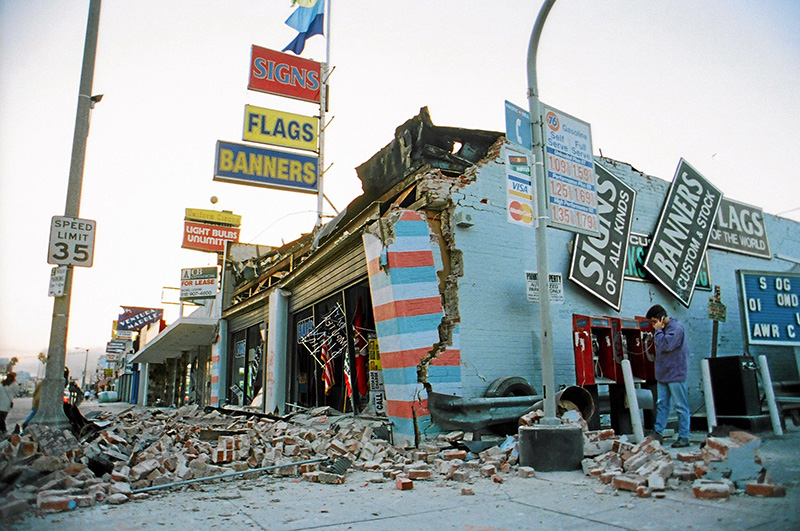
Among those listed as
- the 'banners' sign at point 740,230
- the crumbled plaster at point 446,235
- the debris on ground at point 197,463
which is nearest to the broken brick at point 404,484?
the debris on ground at point 197,463

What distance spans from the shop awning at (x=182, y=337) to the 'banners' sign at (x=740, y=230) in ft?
57.1

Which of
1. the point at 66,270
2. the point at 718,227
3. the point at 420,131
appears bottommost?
the point at 66,270

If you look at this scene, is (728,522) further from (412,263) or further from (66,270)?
(66,270)

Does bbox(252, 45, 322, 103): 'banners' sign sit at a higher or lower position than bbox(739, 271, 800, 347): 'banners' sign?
higher

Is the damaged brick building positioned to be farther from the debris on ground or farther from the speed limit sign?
the speed limit sign

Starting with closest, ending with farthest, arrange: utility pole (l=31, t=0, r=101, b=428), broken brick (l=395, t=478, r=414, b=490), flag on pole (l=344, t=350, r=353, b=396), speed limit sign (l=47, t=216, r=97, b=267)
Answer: broken brick (l=395, t=478, r=414, b=490) < utility pole (l=31, t=0, r=101, b=428) < speed limit sign (l=47, t=216, r=97, b=267) < flag on pole (l=344, t=350, r=353, b=396)

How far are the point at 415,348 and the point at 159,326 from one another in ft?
82.3

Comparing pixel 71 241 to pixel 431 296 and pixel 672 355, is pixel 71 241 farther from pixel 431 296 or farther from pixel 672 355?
pixel 672 355

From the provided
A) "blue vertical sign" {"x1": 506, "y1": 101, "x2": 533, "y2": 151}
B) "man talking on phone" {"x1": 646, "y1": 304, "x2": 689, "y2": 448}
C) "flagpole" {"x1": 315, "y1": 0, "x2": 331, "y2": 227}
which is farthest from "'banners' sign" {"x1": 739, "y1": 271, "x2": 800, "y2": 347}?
"flagpole" {"x1": 315, "y1": 0, "x2": 331, "y2": 227}

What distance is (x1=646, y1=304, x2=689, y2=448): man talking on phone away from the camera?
7.09 meters

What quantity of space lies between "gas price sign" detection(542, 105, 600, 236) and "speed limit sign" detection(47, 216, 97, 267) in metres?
7.29

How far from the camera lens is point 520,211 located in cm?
655

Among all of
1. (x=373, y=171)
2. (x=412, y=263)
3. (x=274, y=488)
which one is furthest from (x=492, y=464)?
(x=373, y=171)

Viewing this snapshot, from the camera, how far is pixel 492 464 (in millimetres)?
5609
